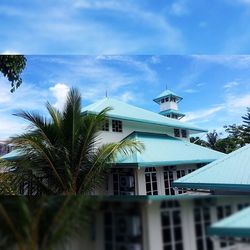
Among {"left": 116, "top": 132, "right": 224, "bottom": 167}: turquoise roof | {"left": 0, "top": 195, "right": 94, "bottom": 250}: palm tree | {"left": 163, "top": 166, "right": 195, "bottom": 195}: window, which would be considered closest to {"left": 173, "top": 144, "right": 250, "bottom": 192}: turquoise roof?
{"left": 116, "top": 132, "right": 224, "bottom": 167}: turquoise roof

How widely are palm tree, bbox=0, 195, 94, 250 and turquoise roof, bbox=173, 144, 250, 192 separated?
1.77 m

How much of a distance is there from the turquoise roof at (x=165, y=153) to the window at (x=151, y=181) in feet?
3.77

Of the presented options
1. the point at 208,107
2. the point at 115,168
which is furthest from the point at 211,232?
the point at 115,168

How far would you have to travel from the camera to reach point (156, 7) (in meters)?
3.22

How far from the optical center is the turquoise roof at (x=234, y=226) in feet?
4.21

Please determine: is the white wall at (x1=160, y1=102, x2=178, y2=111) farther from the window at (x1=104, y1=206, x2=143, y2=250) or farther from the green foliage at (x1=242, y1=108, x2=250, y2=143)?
the window at (x1=104, y1=206, x2=143, y2=250)

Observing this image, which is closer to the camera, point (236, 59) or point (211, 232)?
point (211, 232)

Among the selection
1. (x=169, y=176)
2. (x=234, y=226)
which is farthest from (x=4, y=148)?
(x=169, y=176)

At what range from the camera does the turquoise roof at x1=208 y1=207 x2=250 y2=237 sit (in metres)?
1.28

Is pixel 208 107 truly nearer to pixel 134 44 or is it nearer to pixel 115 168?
pixel 134 44

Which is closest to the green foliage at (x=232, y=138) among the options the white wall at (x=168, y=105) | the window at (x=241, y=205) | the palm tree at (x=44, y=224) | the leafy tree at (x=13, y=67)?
the white wall at (x=168, y=105)

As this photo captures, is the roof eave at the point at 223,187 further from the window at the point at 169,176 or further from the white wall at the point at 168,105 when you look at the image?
the window at the point at 169,176

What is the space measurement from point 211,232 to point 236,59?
2.27 m

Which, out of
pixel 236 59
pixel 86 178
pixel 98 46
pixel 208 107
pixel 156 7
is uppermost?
pixel 156 7
